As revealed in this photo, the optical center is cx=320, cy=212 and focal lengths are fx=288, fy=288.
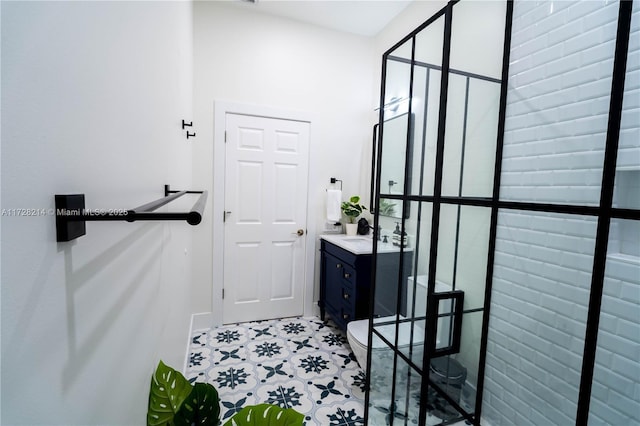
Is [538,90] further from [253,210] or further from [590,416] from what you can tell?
[253,210]

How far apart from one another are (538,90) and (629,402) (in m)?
0.71

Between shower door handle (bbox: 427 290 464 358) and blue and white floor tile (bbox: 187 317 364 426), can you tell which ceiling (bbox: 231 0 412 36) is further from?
blue and white floor tile (bbox: 187 317 364 426)

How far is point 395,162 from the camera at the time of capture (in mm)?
1285

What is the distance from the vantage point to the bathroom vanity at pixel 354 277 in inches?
50.8

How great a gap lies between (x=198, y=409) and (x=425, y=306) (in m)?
0.78

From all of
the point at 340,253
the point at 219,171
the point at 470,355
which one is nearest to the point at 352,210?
the point at 340,253

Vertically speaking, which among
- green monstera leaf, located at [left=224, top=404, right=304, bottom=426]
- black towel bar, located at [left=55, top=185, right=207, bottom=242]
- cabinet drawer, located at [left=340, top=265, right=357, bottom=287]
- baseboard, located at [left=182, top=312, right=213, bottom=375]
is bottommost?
baseboard, located at [left=182, top=312, right=213, bottom=375]

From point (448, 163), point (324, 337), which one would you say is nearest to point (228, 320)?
point (324, 337)

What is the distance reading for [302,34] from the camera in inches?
106

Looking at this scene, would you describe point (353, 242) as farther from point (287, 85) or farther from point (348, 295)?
point (287, 85)

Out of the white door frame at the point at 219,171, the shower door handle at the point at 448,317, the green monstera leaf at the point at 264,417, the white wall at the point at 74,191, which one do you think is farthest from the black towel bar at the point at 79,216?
the white door frame at the point at 219,171

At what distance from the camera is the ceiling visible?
2406 millimetres

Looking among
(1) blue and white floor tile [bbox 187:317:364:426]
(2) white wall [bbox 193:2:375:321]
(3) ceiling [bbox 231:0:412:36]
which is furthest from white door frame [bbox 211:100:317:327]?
A: (3) ceiling [bbox 231:0:412:36]

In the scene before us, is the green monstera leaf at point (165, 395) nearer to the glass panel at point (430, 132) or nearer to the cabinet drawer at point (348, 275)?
the glass panel at point (430, 132)
